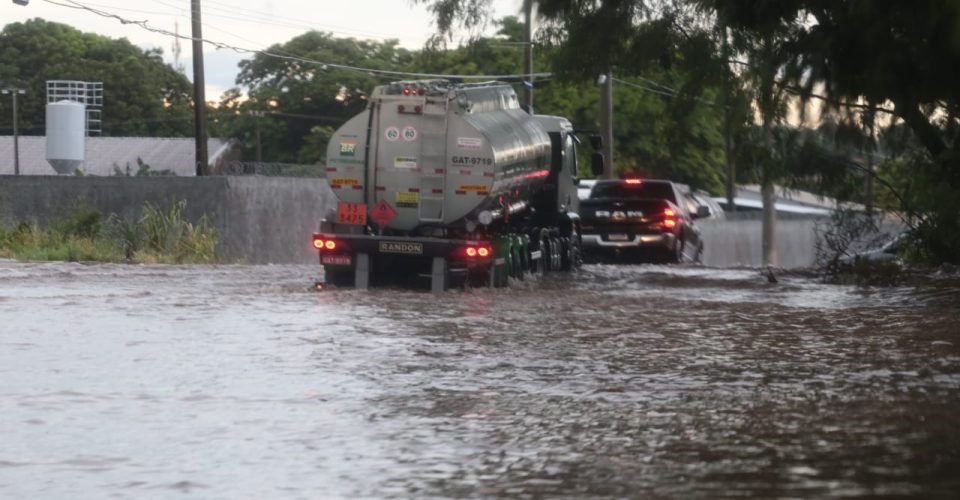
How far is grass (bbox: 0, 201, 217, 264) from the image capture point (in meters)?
30.3

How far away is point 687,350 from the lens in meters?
15.0

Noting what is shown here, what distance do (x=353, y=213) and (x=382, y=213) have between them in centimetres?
42

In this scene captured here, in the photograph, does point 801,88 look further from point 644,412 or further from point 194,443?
point 194,443

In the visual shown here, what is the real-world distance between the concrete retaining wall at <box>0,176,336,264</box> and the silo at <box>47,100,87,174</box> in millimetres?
36594

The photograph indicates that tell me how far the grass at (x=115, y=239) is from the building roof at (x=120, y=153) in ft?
170

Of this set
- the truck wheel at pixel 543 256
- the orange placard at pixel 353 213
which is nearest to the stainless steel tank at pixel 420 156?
the orange placard at pixel 353 213

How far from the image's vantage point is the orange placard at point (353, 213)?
2289 centimetres

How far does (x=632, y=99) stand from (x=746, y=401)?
4968 cm

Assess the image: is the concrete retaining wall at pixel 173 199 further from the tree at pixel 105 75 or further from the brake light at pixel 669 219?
the tree at pixel 105 75

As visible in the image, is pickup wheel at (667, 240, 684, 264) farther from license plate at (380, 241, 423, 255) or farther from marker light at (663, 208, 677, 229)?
license plate at (380, 241, 423, 255)

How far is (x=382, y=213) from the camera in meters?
23.1

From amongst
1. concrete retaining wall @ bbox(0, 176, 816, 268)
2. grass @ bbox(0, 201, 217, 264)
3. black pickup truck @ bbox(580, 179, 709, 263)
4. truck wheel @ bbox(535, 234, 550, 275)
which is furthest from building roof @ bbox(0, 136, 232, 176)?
truck wheel @ bbox(535, 234, 550, 275)

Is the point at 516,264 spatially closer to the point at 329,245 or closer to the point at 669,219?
the point at 329,245

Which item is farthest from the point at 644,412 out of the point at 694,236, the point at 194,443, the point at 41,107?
the point at 41,107
